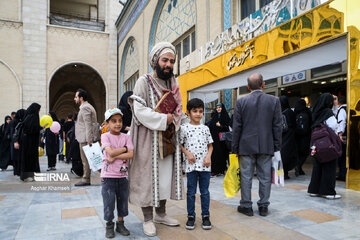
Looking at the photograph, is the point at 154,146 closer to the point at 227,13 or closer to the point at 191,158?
the point at 191,158

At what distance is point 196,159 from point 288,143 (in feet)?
10.8

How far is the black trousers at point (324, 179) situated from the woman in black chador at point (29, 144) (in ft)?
17.1

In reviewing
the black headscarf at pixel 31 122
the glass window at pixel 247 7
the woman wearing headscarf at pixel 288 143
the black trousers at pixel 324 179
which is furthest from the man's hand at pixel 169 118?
the glass window at pixel 247 7

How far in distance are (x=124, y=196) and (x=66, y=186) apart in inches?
106

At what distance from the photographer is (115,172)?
2570mm

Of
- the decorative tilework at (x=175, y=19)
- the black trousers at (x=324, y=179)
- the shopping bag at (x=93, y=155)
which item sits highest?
the decorative tilework at (x=175, y=19)

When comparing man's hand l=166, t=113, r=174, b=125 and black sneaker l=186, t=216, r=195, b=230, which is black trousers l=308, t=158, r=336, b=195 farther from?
man's hand l=166, t=113, r=174, b=125

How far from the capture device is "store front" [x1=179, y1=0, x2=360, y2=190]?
404cm

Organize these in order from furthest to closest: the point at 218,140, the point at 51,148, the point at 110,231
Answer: the point at 51,148 → the point at 218,140 → the point at 110,231

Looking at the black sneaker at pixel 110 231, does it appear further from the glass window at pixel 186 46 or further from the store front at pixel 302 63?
the glass window at pixel 186 46

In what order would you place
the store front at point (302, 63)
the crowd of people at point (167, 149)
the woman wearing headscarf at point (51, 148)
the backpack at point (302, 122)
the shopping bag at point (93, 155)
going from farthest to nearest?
the woman wearing headscarf at point (51, 148)
the backpack at point (302, 122)
the shopping bag at point (93, 155)
the store front at point (302, 63)
the crowd of people at point (167, 149)

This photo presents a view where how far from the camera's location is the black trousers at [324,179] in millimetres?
3777

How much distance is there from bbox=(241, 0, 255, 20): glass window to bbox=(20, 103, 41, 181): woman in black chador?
5.81 m

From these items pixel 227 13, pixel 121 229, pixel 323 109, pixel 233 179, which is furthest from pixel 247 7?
pixel 121 229
